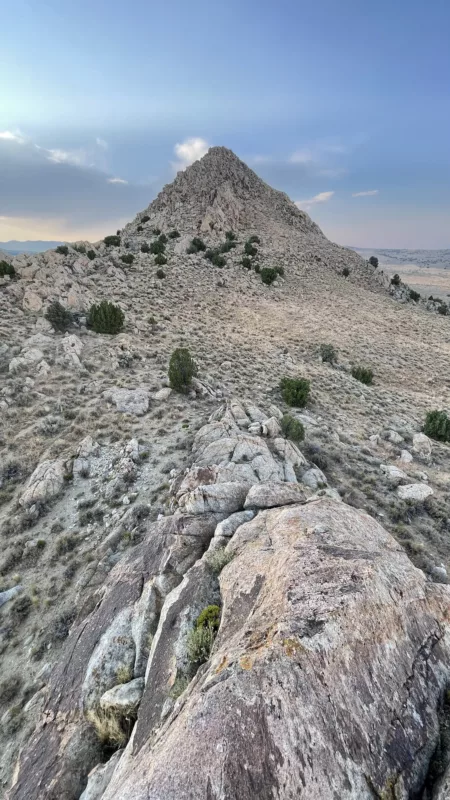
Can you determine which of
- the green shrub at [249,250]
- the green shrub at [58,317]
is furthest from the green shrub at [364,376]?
the green shrub at [249,250]

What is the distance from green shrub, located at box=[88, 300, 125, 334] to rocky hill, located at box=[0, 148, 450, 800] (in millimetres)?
1298

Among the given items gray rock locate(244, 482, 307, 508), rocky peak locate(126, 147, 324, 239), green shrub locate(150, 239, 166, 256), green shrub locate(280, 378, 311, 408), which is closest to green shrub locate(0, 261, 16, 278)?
green shrub locate(150, 239, 166, 256)

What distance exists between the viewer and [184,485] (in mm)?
10398

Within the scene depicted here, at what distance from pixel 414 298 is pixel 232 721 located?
211 ft

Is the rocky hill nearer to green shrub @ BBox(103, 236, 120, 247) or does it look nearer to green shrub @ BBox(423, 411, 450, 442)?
green shrub @ BBox(423, 411, 450, 442)

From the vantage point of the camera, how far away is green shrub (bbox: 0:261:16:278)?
31000 millimetres

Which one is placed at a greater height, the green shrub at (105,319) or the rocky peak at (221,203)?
the rocky peak at (221,203)

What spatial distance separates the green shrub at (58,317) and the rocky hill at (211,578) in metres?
0.18

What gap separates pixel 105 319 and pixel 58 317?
3371mm

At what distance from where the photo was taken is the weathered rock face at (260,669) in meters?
3.79

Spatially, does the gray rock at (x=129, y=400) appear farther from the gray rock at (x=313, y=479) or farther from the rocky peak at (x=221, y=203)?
the rocky peak at (x=221, y=203)

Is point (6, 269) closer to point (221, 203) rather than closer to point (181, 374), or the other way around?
point (181, 374)

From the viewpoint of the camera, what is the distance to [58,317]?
25.6m

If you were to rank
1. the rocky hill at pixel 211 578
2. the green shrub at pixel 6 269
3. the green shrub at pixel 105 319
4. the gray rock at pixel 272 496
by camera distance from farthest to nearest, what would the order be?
the green shrub at pixel 6 269
the green shrub at pixel 105 319
the gray rock at pixel 272 496
the rocky hill at pixel 211 578
